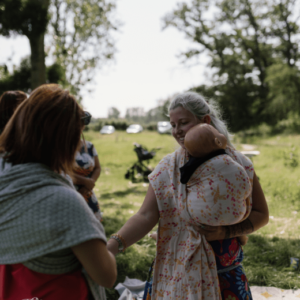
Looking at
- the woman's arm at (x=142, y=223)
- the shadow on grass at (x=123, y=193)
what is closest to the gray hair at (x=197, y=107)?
the woman's arm at (x=142, y=223)

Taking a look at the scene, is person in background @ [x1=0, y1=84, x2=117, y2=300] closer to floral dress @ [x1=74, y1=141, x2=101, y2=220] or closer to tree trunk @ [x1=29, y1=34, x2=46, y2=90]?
floral dress @ [x1=74, y1=141, x2=101, y2=220]

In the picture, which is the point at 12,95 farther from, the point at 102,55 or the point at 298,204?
the point at 102,55

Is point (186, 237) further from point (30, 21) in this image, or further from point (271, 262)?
point (30, 21)

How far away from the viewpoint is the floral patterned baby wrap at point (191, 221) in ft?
4.73

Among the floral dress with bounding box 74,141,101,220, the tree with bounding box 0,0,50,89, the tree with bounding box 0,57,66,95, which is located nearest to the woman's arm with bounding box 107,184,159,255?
the floral dress with bounding box 74,141,101,220

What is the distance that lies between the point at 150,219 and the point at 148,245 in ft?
10.2

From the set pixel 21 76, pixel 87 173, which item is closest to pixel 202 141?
pixel 87 173

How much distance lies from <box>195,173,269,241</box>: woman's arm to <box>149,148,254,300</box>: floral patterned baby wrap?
0.05 meters

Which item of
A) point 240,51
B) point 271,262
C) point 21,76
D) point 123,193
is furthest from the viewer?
point 240,51

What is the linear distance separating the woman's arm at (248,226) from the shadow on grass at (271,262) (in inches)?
85.2

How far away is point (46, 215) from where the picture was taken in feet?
3.34

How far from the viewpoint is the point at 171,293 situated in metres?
1.49

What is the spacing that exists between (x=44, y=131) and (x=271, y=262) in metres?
3.91

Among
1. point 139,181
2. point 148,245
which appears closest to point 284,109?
point 139,181
